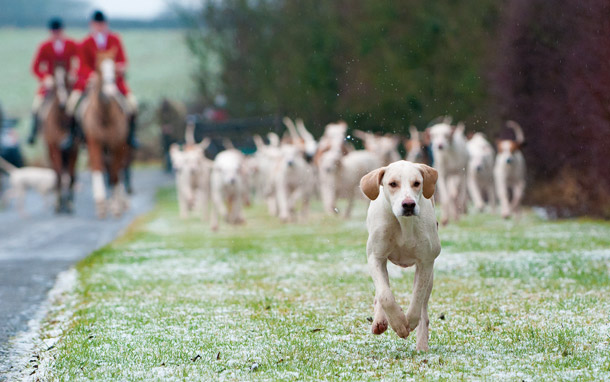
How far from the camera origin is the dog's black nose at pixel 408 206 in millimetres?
6336

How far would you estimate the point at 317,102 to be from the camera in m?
39.1

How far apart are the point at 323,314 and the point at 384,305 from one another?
1819mm

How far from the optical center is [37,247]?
16.0 meters

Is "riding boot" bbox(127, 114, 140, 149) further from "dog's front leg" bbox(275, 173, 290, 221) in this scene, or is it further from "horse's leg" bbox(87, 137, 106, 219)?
"dog's front leg" bbox(275, 173, 290, 221)

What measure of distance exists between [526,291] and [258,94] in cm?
3706

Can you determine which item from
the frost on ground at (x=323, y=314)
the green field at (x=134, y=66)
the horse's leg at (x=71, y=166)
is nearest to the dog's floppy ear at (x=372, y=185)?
the frost on ground at (x=323, y=314)

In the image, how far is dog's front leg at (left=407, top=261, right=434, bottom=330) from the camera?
21.5ft

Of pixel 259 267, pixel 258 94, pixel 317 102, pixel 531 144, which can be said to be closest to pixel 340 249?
pixel 259 267

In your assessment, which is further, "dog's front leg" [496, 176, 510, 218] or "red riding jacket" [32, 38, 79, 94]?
"red riding jacket" [32, 38, 79, 94]

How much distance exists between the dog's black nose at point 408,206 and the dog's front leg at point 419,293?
1.51ft

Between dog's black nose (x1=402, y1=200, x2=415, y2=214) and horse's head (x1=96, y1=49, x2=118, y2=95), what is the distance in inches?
612

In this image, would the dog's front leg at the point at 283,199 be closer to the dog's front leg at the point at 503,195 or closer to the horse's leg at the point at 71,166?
the dog's front leg at the point at 503,195

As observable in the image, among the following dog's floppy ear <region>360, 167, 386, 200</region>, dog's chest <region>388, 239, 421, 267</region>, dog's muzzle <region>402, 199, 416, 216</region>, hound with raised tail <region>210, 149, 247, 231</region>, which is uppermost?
hound with raised tail <region>210, 149, 247, 231</region>

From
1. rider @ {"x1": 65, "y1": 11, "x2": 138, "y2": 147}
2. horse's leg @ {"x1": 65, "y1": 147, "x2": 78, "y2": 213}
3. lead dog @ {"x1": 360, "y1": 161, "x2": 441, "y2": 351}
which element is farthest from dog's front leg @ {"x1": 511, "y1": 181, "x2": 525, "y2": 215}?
lead dog @ {"x1": 360, "y1": 161, "x2": 441, "y2": 351}
